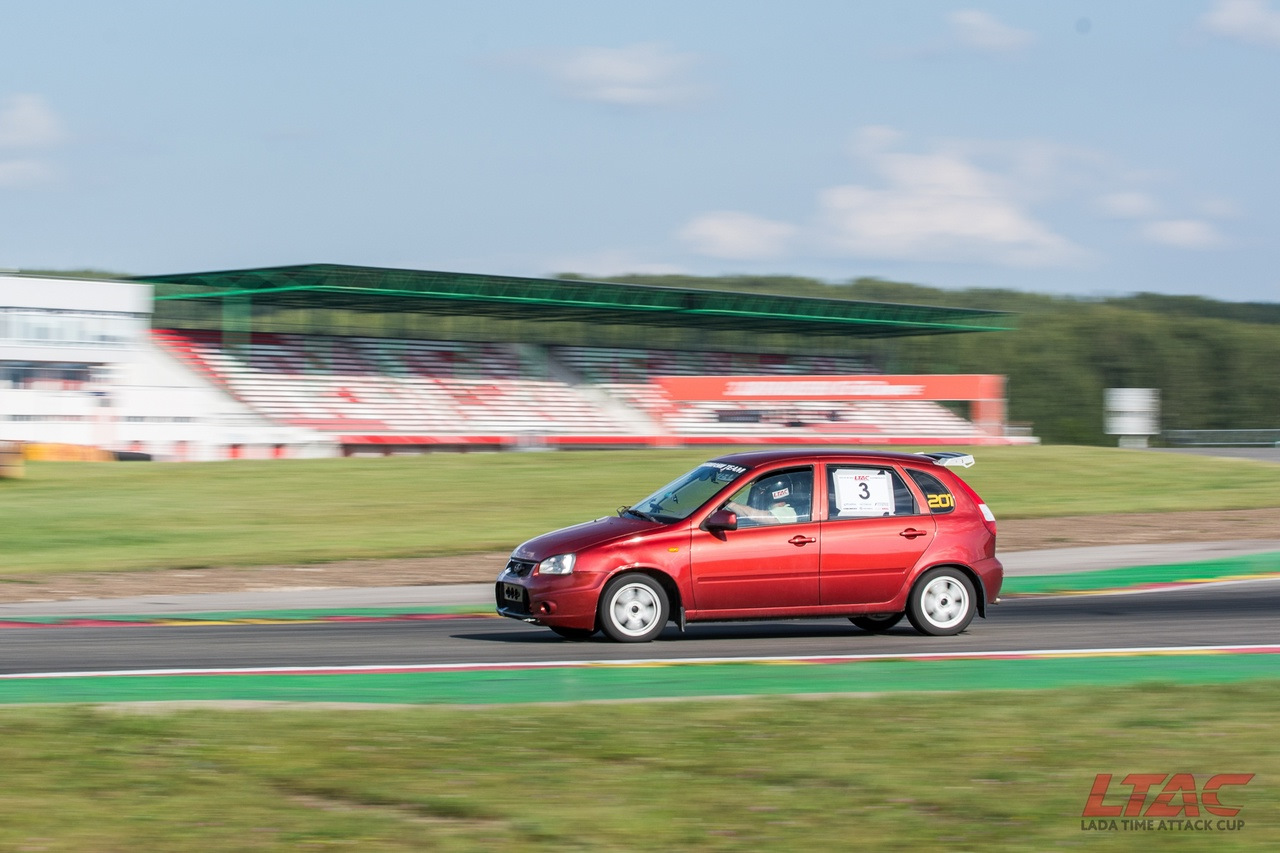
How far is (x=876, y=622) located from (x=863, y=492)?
1.30 meters

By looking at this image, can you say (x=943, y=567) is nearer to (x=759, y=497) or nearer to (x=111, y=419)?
(x=759, y=497)

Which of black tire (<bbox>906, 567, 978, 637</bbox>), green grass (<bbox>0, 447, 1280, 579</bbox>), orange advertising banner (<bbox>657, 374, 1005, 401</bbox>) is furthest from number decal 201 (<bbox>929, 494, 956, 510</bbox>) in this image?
orange advertising banner (<bbox>657, 374, 1005, 401</bbox>)

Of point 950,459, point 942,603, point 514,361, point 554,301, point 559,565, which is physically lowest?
point 942,603

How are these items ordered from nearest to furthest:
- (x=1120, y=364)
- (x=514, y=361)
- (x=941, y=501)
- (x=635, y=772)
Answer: (x=635, y=772)
(x=941, y=501)
(x=514, y=361)
(x=1120, y=364)

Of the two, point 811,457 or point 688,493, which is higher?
point 811,457

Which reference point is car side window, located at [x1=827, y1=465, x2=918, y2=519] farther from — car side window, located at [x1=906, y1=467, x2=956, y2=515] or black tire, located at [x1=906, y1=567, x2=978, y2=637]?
black tire, located at [x1=906, y1=567, x2=978, y2=637]

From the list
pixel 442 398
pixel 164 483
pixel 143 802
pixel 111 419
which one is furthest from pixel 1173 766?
pixel 442 398

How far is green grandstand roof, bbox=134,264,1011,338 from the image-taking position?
166ft

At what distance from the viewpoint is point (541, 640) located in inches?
447

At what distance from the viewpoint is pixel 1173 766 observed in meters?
6.44

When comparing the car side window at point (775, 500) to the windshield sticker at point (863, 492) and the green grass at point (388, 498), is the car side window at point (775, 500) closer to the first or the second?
the windshield sticker at point (863, 492)

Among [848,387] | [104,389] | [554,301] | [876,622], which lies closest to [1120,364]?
[848,387]

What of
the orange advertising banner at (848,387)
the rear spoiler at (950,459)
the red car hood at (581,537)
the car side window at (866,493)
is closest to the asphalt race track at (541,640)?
the red car hood at (581,537)

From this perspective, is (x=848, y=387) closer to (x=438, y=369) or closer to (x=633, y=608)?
(x=438, y=369)
